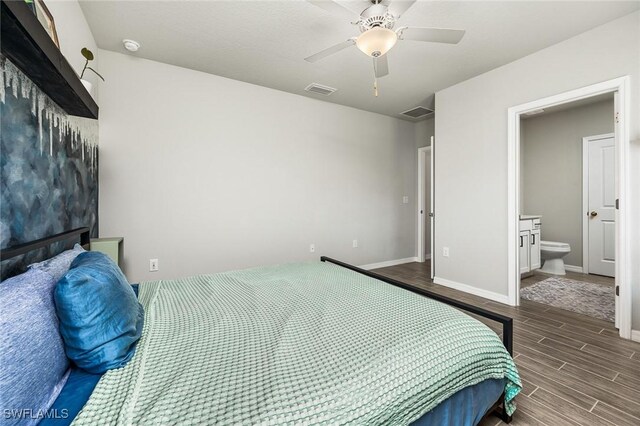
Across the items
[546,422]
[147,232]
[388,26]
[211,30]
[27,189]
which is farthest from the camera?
[147,232]

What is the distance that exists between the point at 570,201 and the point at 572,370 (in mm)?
3791

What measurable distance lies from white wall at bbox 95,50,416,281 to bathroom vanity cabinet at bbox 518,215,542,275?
6.34 feet

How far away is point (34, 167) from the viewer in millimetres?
1296

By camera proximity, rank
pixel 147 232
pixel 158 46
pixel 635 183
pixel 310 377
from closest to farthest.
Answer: pixel 310 377 → pixel 635 183 → pixel 158 46 → pixel 147 232

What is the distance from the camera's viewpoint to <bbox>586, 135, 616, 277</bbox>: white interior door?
3.88 m

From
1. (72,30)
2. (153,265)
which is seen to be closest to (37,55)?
(72,30)

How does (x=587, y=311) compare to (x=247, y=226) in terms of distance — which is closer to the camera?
(x=587, y=311)

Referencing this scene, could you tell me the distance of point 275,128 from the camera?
3.53 metres

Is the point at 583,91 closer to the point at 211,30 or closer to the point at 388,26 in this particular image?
the point at 388,26

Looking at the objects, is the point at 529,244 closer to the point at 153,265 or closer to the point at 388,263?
the point at 388,263

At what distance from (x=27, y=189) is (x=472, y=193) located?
12.7 feet

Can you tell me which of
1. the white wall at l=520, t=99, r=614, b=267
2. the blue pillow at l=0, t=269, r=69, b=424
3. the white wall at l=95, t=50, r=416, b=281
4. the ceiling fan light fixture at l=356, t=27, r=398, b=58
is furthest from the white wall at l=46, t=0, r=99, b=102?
→ the white wall at l=520, t=99, r=614, b=267

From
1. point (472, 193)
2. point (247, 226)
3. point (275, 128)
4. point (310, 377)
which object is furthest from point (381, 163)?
point (310, 377)

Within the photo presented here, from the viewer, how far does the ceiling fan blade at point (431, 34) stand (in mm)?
1681
